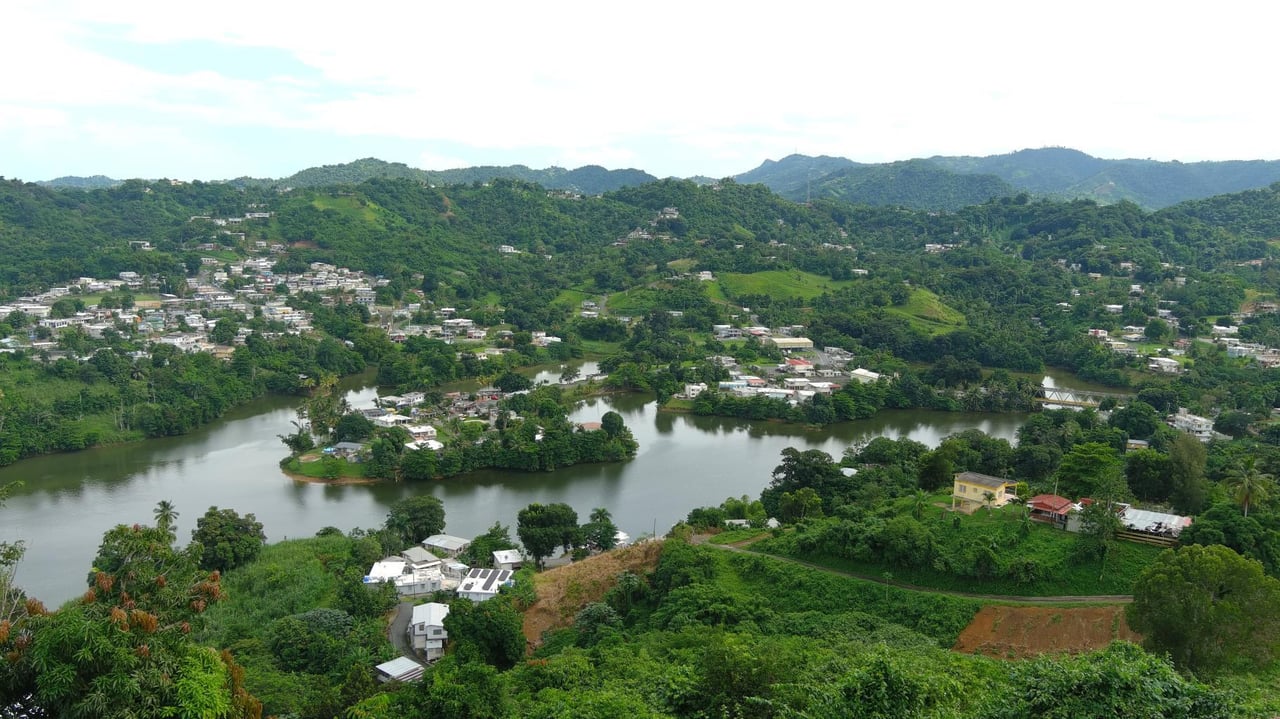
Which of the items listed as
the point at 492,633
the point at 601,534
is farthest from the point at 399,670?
the point at 601,534

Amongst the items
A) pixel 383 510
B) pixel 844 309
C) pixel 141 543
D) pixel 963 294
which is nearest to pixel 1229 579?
pixel 141 543

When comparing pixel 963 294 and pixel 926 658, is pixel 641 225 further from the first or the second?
pixel 926 658

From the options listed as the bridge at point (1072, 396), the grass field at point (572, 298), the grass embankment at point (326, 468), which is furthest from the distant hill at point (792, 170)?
the grass embankment at point (326, 468)

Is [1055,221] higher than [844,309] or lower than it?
higher

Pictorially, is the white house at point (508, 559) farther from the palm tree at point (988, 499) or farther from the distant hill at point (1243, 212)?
the distant hill at point (1243, 212)

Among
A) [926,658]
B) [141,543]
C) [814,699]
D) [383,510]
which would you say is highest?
[141,543]

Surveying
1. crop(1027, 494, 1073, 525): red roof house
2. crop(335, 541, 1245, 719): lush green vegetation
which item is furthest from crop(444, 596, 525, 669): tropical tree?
crop(1027, 494, 1073, 525): red roof house

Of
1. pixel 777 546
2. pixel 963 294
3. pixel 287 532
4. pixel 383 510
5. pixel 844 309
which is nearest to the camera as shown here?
pixel 777 546
